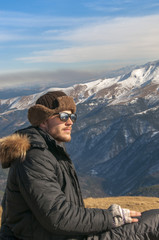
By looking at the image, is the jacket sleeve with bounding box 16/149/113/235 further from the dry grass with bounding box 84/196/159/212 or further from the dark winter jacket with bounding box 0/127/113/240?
the dry grass with bounding box 84/196/159/212

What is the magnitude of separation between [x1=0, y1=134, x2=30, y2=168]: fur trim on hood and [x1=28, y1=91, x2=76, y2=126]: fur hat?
0.86 meters

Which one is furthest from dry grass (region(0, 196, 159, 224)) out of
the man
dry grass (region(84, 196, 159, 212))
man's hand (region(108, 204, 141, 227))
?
the man

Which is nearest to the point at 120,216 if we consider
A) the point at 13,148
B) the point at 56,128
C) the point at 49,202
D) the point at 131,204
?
the point at 49,202

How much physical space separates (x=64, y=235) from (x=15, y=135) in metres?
2.83

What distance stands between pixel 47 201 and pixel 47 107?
2763 mm

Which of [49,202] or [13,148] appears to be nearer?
[49,202]

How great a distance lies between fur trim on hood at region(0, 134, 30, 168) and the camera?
691 cm

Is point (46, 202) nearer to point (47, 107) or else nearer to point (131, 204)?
point (47, 107)

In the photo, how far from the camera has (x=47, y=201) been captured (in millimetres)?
6516

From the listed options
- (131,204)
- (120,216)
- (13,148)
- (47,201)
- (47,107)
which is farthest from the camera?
(131,204)

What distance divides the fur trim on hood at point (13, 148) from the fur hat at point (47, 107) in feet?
2.83

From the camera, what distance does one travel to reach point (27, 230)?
6895 mm

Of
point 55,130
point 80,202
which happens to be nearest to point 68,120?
point 55,130

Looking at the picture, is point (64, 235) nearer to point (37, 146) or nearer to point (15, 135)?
point (37, 146)
